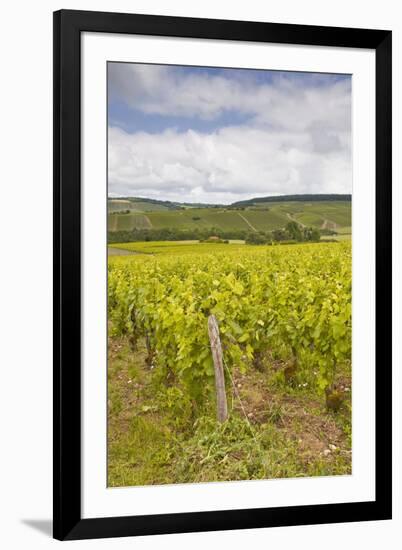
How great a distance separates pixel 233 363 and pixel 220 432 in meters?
0.34

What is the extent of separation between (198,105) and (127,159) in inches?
17.9

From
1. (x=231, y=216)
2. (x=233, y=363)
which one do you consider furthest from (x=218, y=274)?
(x=233, y=363)

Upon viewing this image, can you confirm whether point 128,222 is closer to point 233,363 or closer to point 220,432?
point 233,363

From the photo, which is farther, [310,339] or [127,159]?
[310,339]

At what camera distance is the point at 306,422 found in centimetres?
438

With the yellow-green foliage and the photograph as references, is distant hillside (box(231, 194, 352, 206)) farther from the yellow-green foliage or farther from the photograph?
the yellow-green foliage

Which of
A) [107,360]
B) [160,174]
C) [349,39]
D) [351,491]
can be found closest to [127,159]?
[160,174]

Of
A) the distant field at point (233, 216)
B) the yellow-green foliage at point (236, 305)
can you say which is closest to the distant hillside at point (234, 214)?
the distant field at point (233, 216)

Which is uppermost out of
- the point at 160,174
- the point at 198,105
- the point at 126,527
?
the point at 198,105

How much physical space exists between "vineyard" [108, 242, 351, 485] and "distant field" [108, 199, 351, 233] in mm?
118

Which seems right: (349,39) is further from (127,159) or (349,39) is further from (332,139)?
(127,159)

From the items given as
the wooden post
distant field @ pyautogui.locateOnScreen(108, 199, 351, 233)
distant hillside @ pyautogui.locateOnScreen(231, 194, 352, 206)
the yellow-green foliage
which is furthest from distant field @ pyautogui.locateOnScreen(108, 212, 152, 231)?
the wooden post

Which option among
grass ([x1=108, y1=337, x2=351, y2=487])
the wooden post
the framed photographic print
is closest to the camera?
the framed photographic print

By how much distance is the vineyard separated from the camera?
4152 mm
